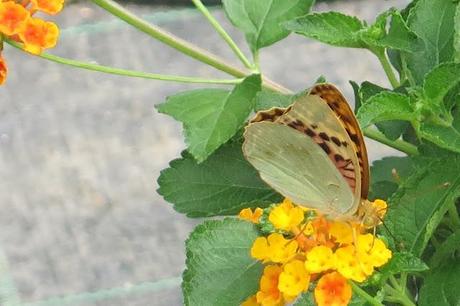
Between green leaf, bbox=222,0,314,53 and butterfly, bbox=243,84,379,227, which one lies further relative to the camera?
green leaf, bbox=222,0,314,53

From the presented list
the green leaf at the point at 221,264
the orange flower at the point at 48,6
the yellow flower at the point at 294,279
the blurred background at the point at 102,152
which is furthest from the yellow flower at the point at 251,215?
the blurred background at the point at 102,152

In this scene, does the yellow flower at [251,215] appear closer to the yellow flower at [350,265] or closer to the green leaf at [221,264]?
the green leaf at [221,264]

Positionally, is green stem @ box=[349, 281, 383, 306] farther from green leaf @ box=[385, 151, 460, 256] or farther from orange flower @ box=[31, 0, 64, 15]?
orange flower @ box=[31, 0, 64, 15]

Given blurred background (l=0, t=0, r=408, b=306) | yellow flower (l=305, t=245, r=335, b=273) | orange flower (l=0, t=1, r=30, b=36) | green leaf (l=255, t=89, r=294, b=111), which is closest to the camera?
yellow flower (l=305, t=245, r=335, b=273)

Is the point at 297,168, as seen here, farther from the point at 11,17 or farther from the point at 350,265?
the point at 11,17

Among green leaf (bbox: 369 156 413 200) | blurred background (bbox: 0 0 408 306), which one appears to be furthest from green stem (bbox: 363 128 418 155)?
blurred background (bbox: 0 0 408 306)

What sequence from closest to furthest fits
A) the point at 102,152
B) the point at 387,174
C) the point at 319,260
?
the point at 319,260
the point at 387,174
the point at 102,152

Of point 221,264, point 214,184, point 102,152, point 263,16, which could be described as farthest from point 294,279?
point 102,152
